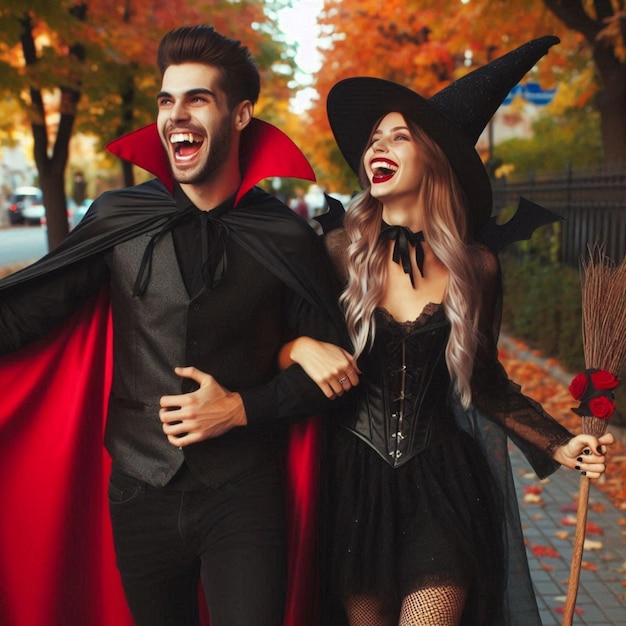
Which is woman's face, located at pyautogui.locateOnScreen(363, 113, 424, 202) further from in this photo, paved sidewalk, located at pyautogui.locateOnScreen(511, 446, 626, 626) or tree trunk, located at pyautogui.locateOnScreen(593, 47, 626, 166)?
tree trunk, located at pyautogui.locateOnScreen(593, 47, 626, 166)

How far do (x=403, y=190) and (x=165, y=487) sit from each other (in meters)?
1.20

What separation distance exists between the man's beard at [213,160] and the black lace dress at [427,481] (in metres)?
0.71

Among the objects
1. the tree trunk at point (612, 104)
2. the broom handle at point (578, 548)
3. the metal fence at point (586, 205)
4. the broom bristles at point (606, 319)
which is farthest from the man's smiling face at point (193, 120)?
the tree trunk at point (612, 104)

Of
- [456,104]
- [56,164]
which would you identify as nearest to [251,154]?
[456,104]

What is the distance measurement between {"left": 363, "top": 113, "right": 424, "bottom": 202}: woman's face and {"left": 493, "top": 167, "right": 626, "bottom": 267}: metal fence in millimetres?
5002

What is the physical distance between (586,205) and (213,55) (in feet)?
26.3

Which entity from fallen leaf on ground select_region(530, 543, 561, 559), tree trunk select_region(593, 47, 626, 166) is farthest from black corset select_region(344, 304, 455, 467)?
tree trunk select_region(593, 47, 626, 166)

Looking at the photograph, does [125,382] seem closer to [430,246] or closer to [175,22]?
[430,246]

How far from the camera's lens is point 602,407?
2.67 meters

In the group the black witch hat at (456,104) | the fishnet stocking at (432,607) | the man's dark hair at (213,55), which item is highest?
the man's dark hair at (213,55)

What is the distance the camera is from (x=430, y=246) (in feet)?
9.41

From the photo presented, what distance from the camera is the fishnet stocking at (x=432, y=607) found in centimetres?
256

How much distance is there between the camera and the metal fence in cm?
867

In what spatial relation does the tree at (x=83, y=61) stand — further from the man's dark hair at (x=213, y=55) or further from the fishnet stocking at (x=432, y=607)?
the fishnet stocking at (x=432, y=607)
